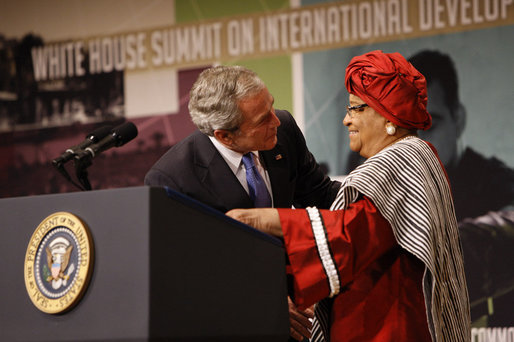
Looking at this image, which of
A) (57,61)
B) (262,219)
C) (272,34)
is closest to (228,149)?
(262,219)

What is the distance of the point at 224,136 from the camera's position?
2297mm

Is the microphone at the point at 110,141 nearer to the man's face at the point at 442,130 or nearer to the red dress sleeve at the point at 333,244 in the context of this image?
the red dress sleeve at the point at 333,244

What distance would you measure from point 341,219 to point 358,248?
9 centimetres

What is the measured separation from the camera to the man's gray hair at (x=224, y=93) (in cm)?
222

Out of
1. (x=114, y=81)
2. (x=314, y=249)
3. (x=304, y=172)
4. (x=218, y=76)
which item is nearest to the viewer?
(x=314, y=249)

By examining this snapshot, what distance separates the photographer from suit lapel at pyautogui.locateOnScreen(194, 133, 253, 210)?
2.21 m

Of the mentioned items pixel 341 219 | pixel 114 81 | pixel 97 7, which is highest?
pixel 97 7

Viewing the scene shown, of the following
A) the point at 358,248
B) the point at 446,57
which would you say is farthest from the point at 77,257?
the point at 446,57

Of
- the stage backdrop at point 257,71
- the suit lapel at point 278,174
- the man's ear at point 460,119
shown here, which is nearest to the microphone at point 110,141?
the suit lapel at point 278,174

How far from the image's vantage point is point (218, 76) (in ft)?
7.32

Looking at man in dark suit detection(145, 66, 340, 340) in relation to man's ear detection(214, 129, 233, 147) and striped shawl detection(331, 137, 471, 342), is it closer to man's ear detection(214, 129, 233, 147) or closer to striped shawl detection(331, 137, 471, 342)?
man's ear detection(214, 129, 233, 147)

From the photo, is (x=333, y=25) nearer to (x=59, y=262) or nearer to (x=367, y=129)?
(x=367, y=129)

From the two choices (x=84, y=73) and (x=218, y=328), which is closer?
(x=218, y=328)

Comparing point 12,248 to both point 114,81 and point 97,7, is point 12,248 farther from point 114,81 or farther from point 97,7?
point 97,7
